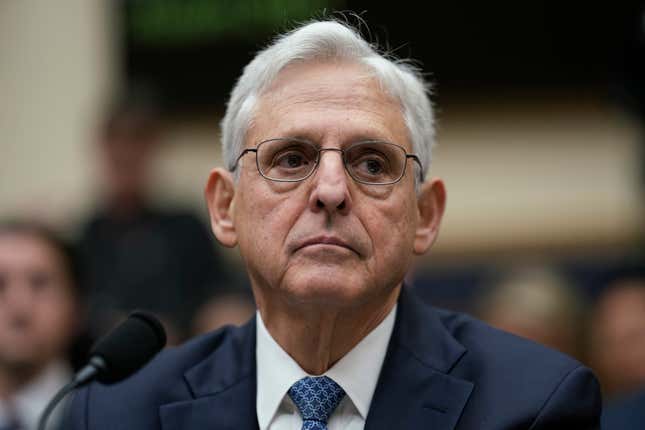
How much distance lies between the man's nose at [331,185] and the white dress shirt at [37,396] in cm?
168

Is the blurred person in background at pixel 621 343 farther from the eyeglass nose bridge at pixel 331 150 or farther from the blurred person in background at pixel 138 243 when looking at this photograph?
the eyeglass nose bridge at pixel 331 150

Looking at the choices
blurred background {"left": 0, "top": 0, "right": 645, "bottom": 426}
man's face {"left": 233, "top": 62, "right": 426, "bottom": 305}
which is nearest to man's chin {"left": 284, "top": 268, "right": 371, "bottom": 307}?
man's face {"left": 233, "top": 62, "right": 426, "bottom": 305}

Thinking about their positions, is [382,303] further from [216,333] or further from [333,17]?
[333,17]

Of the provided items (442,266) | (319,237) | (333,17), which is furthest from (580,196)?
(319,237)

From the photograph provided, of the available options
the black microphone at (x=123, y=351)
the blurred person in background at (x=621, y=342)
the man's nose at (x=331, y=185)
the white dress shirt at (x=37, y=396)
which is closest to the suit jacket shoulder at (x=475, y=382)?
the man's nose at (x=331, y=185)

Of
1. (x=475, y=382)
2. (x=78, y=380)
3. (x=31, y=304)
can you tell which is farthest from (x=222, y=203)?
(x=31, y=304)

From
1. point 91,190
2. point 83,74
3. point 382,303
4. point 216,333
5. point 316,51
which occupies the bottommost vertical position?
point 91,190

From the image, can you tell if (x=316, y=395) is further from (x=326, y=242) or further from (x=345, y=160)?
(x=345, y=160)

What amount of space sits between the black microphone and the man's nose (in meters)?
0.47

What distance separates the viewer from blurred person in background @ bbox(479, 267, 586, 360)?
4523 mm

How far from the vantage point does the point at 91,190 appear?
699 centimetres

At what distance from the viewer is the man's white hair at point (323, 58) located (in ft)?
8.98

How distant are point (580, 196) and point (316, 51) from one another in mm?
3704

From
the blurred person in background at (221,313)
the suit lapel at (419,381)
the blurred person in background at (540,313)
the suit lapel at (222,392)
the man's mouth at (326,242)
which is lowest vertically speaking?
the blurred person in background at (221,313)
